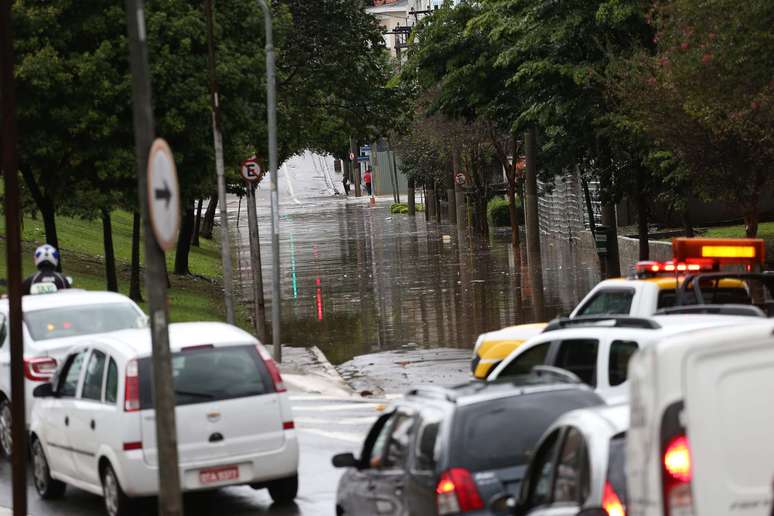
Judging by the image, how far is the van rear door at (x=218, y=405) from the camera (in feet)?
39.0

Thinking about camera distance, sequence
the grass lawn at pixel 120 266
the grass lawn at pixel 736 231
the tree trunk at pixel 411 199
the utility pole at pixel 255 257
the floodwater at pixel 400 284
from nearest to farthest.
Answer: the floodwater at pixel 400 284 < the utility pole at pixel 255 257 < the grass lawn at pixel 120 266 < the grass lawn at pixel 736 231 < the tree trunk at pixel 411 199

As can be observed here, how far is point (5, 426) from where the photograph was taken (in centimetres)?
1591

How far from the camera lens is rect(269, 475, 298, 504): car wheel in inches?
497

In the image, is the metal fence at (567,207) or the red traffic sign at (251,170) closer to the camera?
the red traffic sign at (251,170)

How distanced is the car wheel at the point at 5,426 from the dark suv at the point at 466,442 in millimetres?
7558

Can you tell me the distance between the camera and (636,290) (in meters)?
15.4

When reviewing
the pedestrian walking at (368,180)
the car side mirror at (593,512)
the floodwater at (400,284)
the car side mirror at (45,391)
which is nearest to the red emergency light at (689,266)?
the car side mirror at (45,391)

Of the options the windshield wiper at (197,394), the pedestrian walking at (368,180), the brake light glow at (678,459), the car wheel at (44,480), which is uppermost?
the pedestrian walking at (368,180)

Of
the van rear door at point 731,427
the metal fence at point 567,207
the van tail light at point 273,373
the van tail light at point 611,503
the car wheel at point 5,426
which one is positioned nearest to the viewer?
the van rear door at point 731,427

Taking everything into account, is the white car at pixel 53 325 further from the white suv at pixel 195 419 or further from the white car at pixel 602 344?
the white car at pixel 602 344

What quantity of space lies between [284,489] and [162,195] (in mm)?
4569

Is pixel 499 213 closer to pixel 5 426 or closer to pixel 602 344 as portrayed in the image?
pixel 5 426

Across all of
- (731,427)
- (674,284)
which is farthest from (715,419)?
(674,284)

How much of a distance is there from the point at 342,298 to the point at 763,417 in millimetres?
32774
